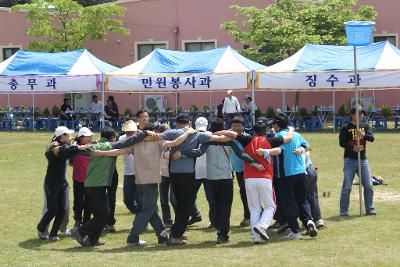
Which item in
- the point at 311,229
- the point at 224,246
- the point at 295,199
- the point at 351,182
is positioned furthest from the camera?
the point at 351,182

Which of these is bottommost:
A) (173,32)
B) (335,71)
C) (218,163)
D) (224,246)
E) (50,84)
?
(224,246)

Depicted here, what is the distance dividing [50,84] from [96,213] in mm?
20204

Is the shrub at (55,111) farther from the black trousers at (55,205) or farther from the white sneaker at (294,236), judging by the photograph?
the white sneaker at (294,236)

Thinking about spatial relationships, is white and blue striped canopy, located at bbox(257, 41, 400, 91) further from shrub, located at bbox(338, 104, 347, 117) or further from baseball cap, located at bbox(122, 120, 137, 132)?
baseball cap, located at bbox(122, 120, 137, 132)

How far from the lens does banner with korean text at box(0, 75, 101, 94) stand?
3034 centimetres

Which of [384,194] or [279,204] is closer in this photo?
[279,204]

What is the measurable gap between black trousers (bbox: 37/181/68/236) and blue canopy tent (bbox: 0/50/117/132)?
1859 centimetres

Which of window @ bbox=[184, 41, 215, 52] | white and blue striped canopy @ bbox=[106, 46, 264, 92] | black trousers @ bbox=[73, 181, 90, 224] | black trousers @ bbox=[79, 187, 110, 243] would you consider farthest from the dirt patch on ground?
window @ bbox=[184, 41, 215, 52]

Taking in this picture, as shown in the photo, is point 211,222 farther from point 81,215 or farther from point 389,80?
point 389,80

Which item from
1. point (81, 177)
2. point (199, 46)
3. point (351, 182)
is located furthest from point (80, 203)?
point (199, 46)

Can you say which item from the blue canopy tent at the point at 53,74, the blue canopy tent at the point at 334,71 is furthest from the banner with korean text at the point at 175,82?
the blue canopy tent at the point at 334,71

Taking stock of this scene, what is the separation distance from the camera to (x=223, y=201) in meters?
11.3

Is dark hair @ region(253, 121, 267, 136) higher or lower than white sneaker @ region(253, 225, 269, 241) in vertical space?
higher

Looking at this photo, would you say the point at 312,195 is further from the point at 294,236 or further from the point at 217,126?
the point at 217,126
